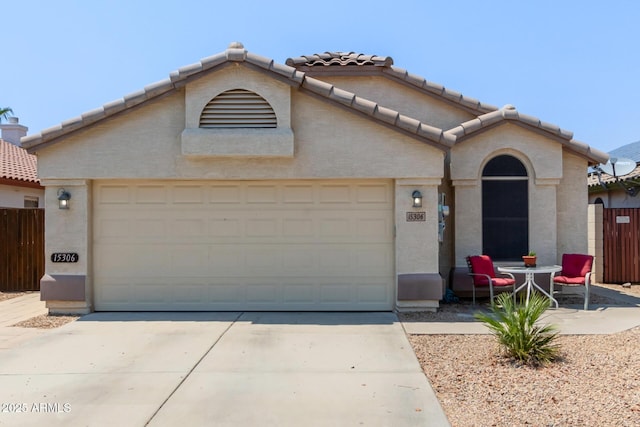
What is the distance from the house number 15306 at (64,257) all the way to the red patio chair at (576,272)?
9221 millimetres

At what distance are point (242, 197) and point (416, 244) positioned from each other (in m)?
3.39

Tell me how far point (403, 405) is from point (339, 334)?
2.80 meters

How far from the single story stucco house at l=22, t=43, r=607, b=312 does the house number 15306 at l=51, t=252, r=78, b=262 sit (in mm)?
26

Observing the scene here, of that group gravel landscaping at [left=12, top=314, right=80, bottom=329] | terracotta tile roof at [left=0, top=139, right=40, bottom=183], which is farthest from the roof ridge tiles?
terracotta tile roof at [left=0, top=139, right=40, bottom=183]

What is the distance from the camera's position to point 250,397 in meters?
5.30

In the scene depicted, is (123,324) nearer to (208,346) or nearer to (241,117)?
(208,346)

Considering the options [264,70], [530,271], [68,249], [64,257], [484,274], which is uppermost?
[264,70]

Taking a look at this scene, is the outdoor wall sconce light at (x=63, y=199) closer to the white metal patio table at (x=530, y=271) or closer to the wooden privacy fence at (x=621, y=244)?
the white metal patio table at (x=530, y=271)

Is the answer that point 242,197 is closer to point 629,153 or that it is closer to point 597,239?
point 597,239

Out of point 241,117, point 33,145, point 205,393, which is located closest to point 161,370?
point 205,393

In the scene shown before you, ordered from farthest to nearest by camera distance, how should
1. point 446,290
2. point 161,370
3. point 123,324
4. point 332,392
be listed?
point 446,290
point 123,324
point 161,370
point 332,392

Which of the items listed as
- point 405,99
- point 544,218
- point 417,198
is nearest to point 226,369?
point 417,198

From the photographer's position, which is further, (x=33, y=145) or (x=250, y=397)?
(x=33, y=145)

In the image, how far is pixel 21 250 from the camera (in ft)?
41.1
